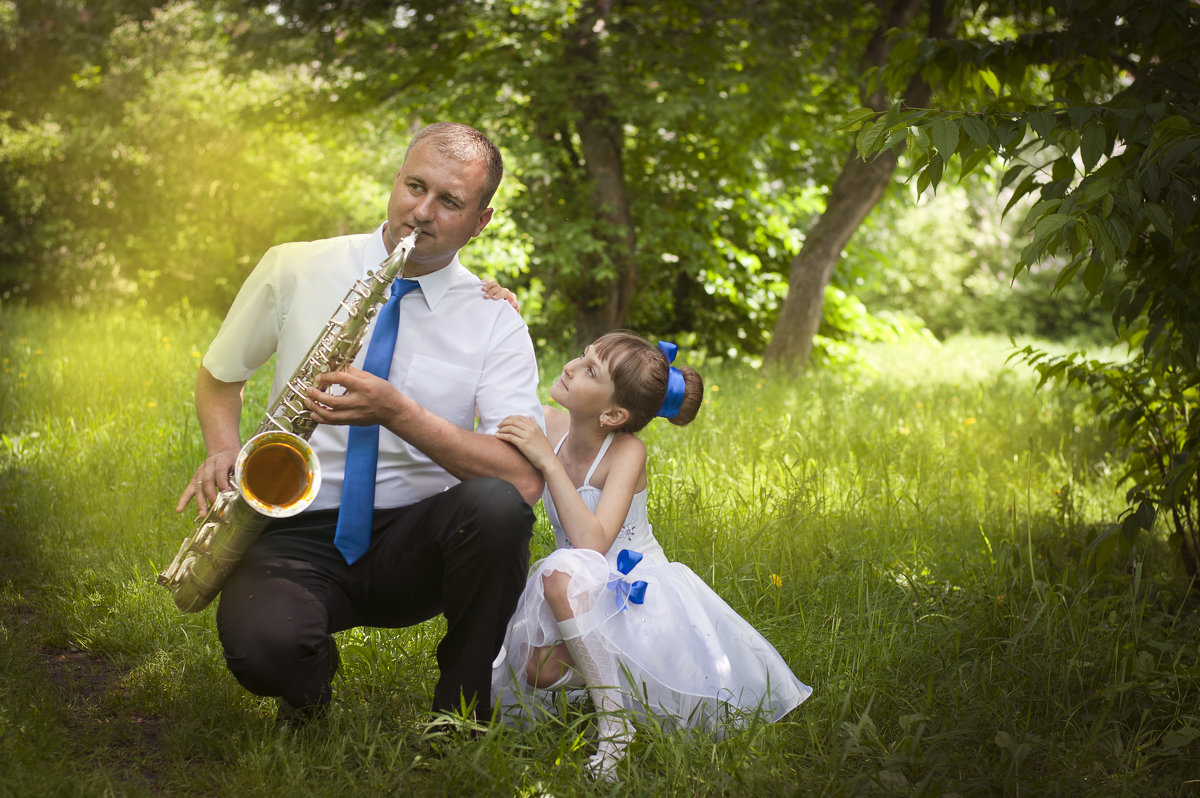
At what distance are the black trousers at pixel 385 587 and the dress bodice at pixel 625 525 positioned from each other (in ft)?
1.62

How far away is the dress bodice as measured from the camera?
10.3 feet

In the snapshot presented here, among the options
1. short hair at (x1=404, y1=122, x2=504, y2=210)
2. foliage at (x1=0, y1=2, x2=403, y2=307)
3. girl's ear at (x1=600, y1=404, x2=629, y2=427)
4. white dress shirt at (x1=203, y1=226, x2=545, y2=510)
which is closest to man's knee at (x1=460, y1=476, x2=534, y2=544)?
white dress shirt at (x1=203, y1=226, x2=545, y2=510)

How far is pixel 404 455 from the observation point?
289cm

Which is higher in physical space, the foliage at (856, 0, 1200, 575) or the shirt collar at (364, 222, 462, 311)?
the foliage at (856, 0, 1200, 575)

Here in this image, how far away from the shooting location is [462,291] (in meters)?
3.00

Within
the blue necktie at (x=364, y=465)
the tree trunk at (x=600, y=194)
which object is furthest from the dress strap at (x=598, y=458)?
the tree trunk at (x=600, y=194)

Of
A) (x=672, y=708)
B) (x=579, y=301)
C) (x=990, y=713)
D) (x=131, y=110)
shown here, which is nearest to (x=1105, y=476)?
(x=990, y=713)

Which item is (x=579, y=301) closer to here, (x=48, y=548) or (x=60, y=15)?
(x=48, y=548)

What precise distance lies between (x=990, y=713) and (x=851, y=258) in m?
8.84

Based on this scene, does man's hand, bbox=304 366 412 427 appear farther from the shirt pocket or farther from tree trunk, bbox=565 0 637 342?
tree trunk, bbox=565 0 637 342

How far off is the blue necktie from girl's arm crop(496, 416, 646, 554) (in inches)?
15.2

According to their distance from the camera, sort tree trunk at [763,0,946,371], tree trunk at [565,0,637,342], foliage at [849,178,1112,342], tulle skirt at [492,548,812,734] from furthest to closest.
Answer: foliage at [849,178,1112,342], tree trunk at [565,0,637,342], tree trunk at [763,0,946,371], tulle skirt at [492,548,812,734]

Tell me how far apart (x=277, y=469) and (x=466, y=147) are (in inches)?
42.9

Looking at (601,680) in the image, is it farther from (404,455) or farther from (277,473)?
(277,473)
